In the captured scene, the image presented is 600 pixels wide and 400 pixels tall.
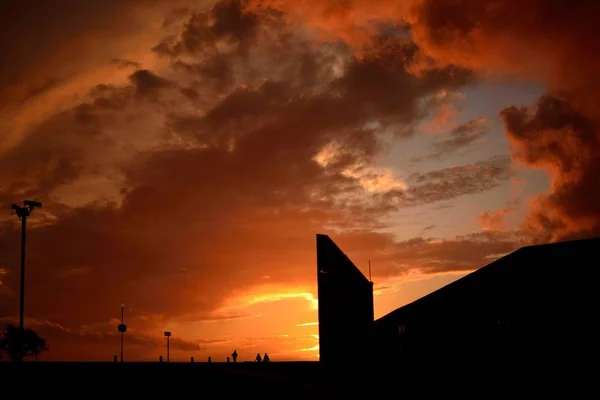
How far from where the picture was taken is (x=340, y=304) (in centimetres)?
3719

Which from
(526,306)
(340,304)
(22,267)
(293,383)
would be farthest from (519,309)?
(22,267)

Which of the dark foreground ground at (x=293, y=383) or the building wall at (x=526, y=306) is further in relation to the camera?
the building wall at (x=526, y=306)

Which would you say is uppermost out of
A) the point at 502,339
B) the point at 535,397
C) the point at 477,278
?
the point at 477,278

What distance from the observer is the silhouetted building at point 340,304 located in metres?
36.6

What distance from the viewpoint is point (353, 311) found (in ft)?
122

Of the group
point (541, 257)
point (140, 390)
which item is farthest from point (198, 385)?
point (541, 257)

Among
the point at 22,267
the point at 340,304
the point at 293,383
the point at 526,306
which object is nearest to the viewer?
the point at 526,306

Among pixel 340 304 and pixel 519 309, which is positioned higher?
pixel 340 304

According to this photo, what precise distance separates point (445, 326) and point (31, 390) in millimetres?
17072

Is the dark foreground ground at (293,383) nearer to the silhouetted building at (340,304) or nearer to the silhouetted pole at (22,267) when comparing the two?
the silhouetted building at (340,304)

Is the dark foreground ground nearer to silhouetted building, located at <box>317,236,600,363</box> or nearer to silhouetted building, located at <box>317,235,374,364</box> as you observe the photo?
silhouetted building, located at <box>317,236,600,363</box>

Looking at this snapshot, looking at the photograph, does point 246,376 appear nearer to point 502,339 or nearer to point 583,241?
point 502,339

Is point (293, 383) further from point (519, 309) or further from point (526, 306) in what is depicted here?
point (526, 306)

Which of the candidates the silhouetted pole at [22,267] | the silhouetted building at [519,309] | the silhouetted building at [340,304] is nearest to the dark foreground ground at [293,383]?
the silhouetted building at [519,309]
